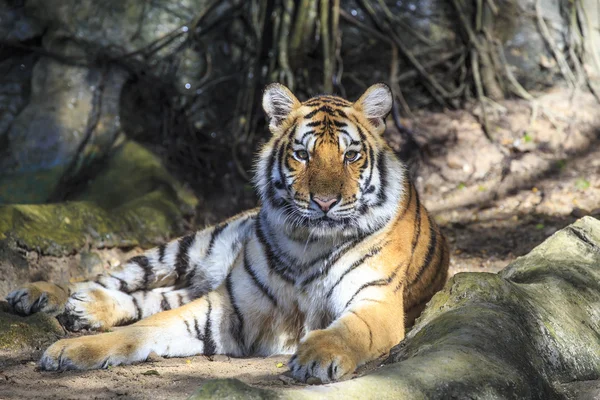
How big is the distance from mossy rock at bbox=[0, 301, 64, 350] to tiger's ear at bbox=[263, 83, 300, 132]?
4.51ft

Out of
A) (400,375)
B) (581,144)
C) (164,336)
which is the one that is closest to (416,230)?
(164,336)

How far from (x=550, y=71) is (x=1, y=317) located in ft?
17.4

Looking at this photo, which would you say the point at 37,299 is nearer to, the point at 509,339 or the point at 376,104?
the point at 376,104

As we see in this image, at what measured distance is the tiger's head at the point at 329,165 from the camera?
3.22 meters

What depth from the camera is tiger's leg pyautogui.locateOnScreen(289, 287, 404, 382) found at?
9.00 ft

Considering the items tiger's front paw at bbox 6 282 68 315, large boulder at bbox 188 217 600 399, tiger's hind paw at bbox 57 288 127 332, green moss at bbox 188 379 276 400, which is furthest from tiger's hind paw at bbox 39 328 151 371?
green moss at bbox 188 379 276 400

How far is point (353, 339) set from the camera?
2971 millimetres

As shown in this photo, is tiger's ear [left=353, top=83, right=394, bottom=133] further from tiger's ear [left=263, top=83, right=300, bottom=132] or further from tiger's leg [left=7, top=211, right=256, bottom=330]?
tiger's leg [left=7, top=211, right=256, bottom=330]

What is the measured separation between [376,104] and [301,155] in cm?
45

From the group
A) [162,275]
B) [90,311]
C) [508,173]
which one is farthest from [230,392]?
[508,173]

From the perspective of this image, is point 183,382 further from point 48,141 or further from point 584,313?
point 48,141

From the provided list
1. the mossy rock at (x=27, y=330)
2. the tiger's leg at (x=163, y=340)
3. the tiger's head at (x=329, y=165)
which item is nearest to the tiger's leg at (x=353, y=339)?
the tiger's head at (x=329, y=165)

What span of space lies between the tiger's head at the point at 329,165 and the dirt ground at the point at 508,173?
173 centimetres

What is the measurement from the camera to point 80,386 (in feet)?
8.89
